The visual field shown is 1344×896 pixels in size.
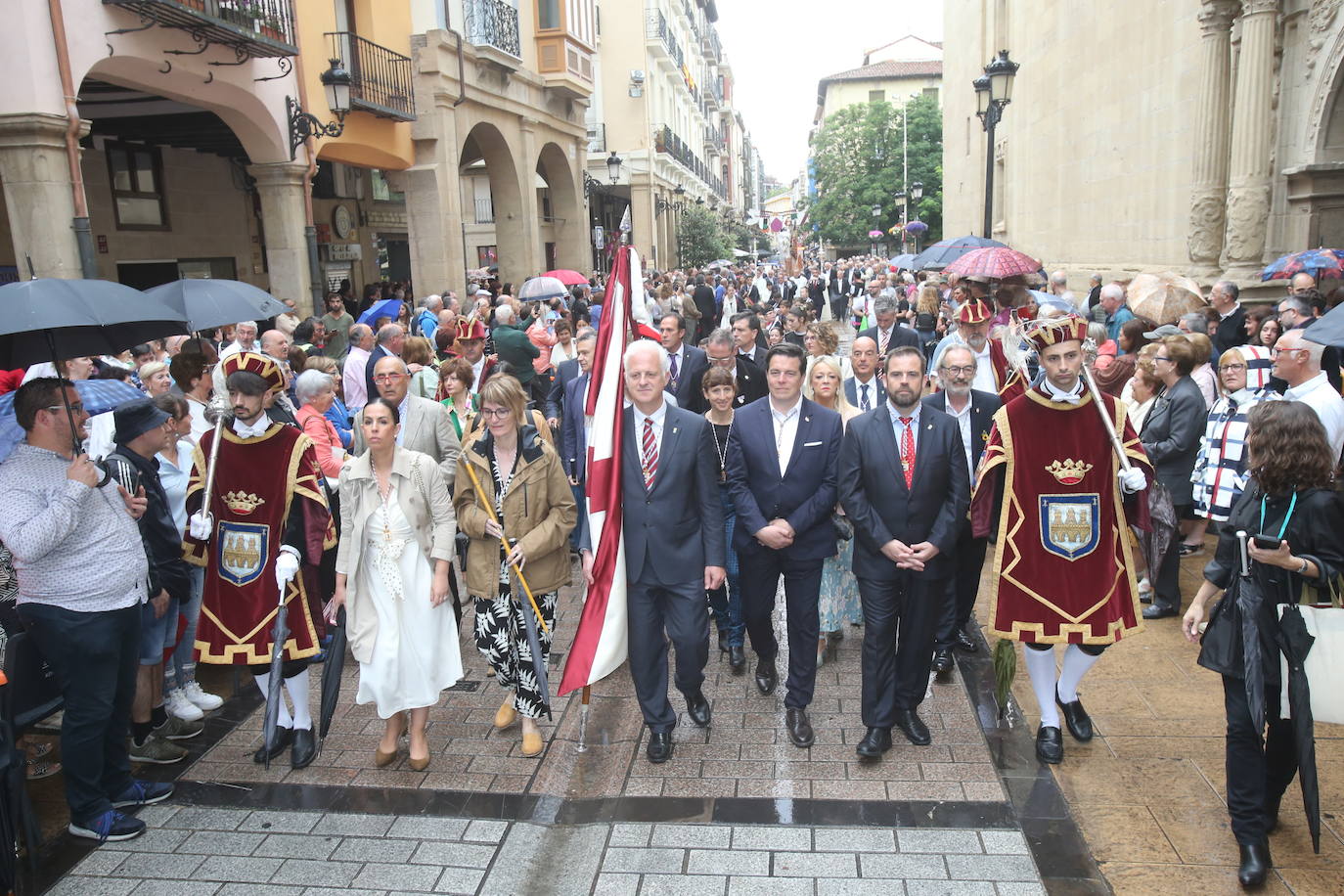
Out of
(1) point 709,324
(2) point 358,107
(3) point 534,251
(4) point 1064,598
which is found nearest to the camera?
(4) point 1064,598

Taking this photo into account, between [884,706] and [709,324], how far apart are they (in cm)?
1560

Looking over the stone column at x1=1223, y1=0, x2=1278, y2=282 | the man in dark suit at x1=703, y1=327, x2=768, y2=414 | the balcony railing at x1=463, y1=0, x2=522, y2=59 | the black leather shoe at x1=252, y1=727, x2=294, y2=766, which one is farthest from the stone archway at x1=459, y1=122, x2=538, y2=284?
the black leather shoe at x1=252, y1=727, x2=294, y2=766

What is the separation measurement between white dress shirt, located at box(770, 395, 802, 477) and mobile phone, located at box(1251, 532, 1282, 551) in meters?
2.17

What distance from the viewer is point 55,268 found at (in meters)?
10.1

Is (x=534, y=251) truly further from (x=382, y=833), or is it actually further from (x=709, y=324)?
(x=382, y=833)

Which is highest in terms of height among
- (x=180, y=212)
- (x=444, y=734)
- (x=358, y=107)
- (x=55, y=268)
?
(x=358, y=107)

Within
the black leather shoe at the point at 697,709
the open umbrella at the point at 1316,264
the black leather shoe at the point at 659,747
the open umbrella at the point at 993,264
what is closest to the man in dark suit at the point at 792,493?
the black leather shoe at the point at 697,709

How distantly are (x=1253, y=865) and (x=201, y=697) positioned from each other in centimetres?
540

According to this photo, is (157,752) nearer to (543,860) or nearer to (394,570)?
(394,570)

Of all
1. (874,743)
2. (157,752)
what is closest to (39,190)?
(157,752)

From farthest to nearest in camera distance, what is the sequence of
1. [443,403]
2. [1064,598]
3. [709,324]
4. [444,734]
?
[709,324]
[443,403]
[444,734]
[1064,598]

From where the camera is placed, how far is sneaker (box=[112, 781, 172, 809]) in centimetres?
456

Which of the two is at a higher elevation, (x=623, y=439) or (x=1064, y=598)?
(x=623, y=439)

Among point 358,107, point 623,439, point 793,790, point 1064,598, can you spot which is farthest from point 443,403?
point 358,107
